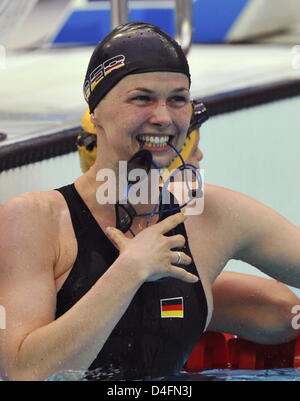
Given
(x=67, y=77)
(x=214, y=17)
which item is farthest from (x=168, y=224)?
(x=214, y=17)

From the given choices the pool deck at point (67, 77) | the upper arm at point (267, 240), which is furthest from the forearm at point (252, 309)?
the pool deck at point (67, 77)

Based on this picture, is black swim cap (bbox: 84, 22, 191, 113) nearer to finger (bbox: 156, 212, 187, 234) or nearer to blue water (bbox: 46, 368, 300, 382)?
finger (bbox: 156, 212, 187, 234)

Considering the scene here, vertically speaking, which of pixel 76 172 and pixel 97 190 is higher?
pixel 76 172

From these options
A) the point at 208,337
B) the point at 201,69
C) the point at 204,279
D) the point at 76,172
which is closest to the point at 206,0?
the point at 201,69

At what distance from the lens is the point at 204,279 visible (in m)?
2.19

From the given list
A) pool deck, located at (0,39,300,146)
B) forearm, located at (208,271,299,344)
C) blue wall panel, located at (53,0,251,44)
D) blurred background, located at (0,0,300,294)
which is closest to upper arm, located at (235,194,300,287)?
forearm, located at (208,271,299,344)

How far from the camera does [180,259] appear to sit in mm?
1950

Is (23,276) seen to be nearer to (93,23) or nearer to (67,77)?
(67,77)

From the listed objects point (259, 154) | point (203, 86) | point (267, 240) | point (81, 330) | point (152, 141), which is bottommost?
point (81, 330)

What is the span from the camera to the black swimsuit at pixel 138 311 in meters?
2.04

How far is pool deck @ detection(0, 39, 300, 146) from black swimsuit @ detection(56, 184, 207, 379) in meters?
1.38

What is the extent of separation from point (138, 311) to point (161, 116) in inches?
16.3
